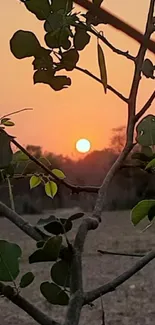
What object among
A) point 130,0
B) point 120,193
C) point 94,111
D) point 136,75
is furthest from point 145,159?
point 120,193

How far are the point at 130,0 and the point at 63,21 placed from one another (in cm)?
46

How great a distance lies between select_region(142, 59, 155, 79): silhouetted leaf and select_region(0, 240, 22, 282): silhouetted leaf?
17 centimetres

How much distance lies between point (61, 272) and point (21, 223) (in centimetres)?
3

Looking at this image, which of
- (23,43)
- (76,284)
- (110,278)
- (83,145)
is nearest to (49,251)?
(76,284)

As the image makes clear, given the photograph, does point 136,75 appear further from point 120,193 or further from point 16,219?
point 120,193

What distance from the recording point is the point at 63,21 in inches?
11.0

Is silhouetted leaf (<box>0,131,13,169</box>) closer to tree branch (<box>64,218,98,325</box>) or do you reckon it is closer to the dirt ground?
tree branch (<box>64,218,98,325</box>)

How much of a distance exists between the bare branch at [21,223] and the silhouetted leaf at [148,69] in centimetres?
15

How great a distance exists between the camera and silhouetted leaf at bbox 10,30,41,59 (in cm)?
29

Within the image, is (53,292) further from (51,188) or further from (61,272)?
(51,188)

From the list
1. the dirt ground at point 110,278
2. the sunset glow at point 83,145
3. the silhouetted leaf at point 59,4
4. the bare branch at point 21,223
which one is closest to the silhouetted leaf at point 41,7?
the silhouetted leaf at point 59,4

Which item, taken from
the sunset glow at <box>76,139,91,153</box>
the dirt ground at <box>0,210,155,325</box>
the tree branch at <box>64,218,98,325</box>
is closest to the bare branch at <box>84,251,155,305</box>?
the tree branch at <box>64,218,98,325</box>

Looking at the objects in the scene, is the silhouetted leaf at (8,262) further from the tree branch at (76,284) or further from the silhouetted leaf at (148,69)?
the silhouetted leaf at (148,69)

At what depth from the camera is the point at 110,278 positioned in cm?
126
